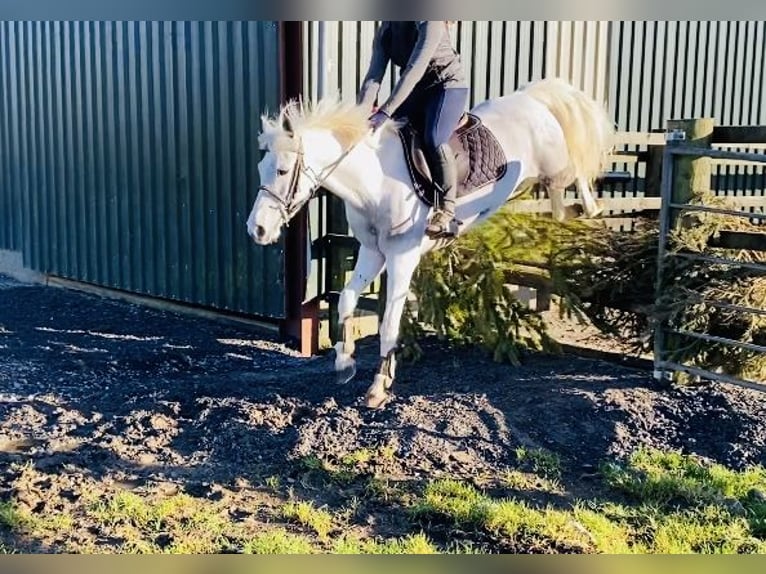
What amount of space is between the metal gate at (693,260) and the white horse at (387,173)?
559mm

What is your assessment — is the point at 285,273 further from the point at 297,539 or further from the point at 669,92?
the point at 669,92

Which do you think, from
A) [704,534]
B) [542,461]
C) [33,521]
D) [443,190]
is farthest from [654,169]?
[33,521]

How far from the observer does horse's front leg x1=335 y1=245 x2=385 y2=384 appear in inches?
198

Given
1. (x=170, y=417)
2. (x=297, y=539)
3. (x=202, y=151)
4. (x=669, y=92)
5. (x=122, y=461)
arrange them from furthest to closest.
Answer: (x=669, y=92)
(x=202, y=151)
(x=170, y=417)
(x=122, y=461)
(x=297, y=539)

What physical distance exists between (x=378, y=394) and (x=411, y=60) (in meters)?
1.71

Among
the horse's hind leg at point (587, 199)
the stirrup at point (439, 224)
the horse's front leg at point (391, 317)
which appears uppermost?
the horse's hind leg at point (587, 199)

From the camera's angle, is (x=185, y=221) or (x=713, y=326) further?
(x=185, y=221)

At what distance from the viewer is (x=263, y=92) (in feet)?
22.1

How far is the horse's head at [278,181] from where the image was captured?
4230 mm

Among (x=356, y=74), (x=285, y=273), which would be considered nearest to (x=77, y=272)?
(x=285, y=273)

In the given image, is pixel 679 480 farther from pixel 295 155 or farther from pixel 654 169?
pixel 654 169

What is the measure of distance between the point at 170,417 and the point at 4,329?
323cm

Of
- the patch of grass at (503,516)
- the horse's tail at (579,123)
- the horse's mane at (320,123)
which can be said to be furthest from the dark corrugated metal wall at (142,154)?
the patch of grass at (503,516)

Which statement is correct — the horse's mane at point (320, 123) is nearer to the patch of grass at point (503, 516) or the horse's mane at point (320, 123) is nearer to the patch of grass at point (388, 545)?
the patch of grass at point (503, 516)
